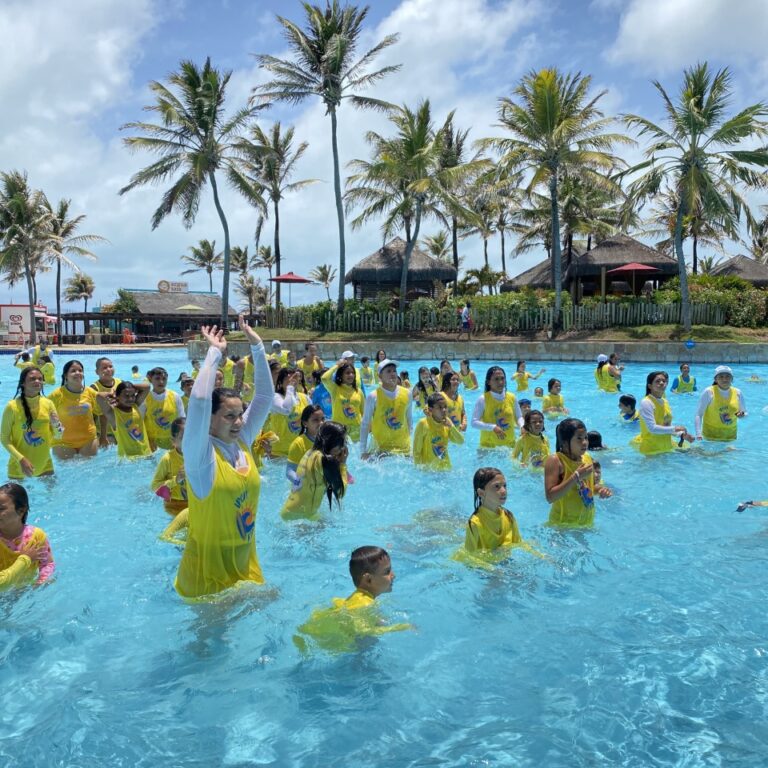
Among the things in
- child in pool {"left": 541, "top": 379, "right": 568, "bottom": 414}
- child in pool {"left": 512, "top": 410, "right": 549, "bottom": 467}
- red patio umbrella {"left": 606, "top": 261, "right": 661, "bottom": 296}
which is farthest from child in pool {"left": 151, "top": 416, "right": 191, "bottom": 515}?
red patio umbrella {"left": 606, "top": 261, "right": 661, "bottom": 296}

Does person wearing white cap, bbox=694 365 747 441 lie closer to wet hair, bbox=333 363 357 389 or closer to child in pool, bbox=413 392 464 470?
child in pool, bbox=413 392 464 470

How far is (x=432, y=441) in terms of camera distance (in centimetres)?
816

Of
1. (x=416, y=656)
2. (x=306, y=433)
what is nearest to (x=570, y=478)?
(x=416, y=656)

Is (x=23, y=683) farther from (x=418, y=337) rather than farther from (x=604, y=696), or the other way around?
(x=418, y=337)

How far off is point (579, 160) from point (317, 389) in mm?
23321

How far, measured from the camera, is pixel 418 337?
110 feet

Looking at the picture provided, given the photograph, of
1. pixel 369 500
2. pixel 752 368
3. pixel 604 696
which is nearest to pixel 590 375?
pixel 752 368

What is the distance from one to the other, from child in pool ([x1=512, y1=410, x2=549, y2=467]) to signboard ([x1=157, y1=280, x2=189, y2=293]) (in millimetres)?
59067

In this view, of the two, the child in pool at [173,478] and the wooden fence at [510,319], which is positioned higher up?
the wooden fence at [510,319]

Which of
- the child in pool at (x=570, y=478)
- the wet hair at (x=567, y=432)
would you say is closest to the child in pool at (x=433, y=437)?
the child in pool at (x=570, y=478)

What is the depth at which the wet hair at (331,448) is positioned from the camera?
5660 mm

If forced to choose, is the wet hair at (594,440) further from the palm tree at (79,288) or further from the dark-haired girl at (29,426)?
the palm tree at (79,288)

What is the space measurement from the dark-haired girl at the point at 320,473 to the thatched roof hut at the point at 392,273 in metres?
35.3

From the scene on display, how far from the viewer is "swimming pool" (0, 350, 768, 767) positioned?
3492mm
